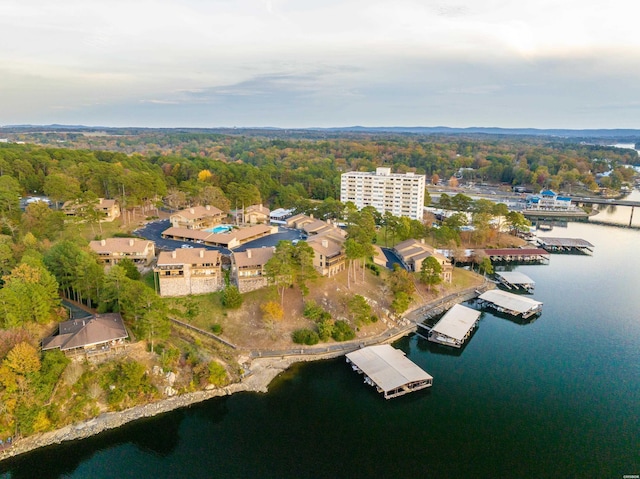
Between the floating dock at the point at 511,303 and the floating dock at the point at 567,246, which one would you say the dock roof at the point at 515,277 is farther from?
the floating dock at the point at 567,246

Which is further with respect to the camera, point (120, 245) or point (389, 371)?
point (120, 245)

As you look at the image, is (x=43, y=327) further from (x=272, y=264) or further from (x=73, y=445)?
(x=272, y=264)

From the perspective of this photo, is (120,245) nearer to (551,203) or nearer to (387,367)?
(387,367)

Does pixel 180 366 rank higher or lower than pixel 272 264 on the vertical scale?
lower

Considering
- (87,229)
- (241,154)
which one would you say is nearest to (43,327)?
(87,229)

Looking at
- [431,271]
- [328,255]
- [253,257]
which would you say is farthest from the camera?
[431,271]

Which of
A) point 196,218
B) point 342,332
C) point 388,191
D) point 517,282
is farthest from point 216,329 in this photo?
point 388,191
